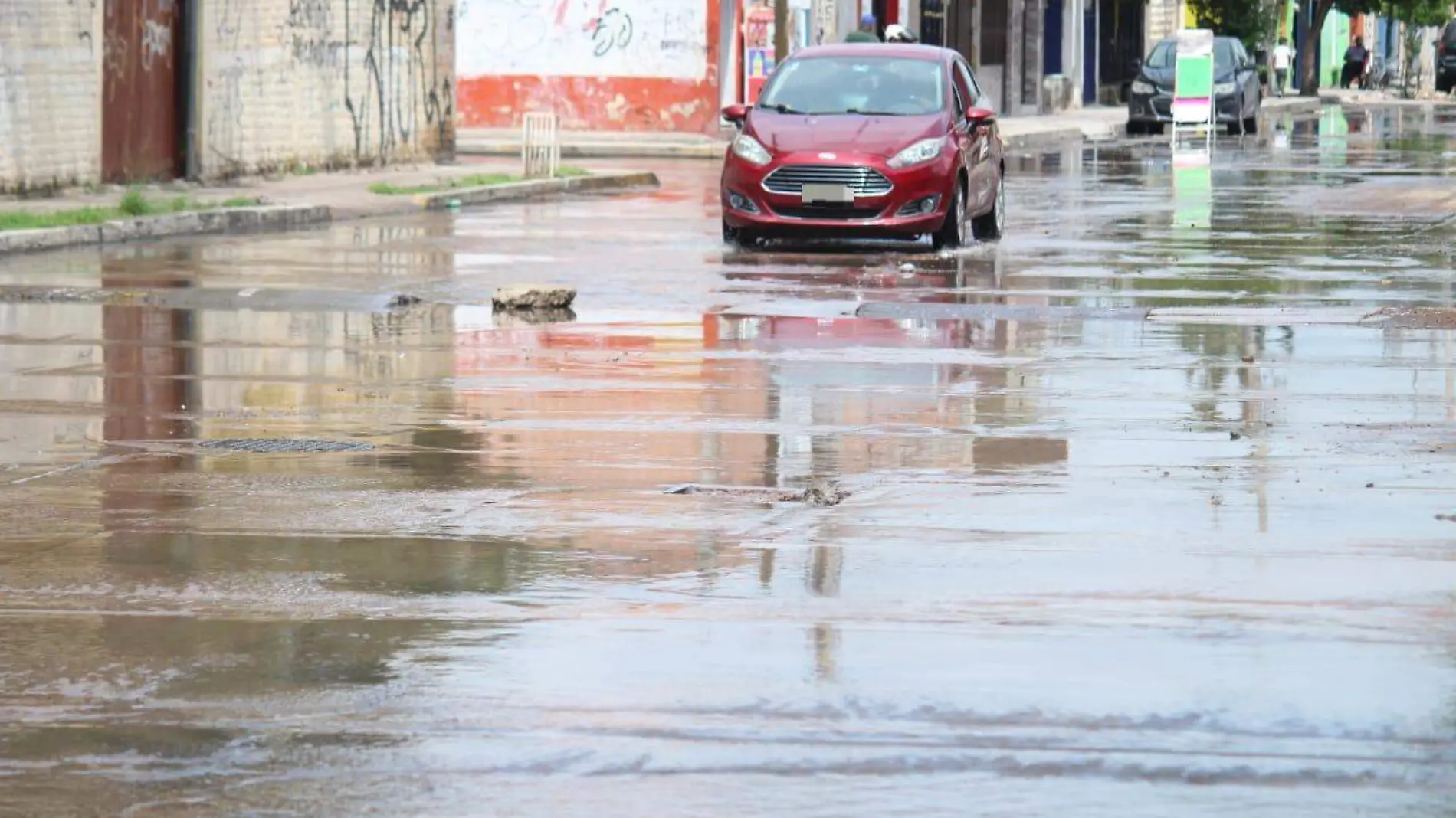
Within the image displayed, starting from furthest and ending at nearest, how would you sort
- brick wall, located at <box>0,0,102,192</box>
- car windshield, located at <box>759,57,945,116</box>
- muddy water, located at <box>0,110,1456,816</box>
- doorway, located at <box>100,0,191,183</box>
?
doorway, located at <box>100,0,191,183</box>
brick wall, located at <box>0,0,102,192</box>
car windshield, located at <box>759,57,945,116</box>
muddy water, located at <box>0,110,1456,816</box>

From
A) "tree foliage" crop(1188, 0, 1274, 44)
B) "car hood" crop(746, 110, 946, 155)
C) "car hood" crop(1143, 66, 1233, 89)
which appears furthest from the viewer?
"tree foliage" crop(1188, 0, 1274, 44)

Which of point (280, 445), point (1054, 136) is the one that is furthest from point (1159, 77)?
point (280, 445)

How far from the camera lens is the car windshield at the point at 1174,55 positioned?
47.1 m

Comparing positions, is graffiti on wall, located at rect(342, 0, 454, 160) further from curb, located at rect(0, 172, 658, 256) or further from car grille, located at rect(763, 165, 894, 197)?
car grille, located at rect(763, 165, 894, 197)

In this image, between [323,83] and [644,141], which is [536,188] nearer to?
[323,83]

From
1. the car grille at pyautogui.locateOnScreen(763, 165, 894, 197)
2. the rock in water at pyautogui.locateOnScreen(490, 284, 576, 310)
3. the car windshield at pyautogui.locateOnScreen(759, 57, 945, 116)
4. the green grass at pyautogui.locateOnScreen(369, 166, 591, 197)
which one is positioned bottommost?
the rock in water at pyautogui.locateOnScreen(490, 284, 576, 310)

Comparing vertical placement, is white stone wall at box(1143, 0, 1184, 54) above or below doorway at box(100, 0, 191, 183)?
above

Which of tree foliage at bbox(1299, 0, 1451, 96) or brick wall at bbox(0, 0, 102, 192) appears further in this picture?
tree foliage at bbox(1299, 0, 1451, 96)

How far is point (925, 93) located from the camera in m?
22.0

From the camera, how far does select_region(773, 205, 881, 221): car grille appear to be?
2069 centimetres

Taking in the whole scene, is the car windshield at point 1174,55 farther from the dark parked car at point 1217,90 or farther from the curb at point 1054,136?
the curb at point 1054,136

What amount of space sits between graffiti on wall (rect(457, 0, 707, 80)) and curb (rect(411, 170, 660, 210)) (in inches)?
374

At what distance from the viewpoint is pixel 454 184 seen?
1126 inches

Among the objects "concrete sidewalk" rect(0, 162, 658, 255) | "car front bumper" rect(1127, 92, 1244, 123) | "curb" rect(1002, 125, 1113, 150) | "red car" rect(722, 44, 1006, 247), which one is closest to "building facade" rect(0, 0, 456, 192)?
"concrete sidewalk" rect(0, 162, 658, 255)
